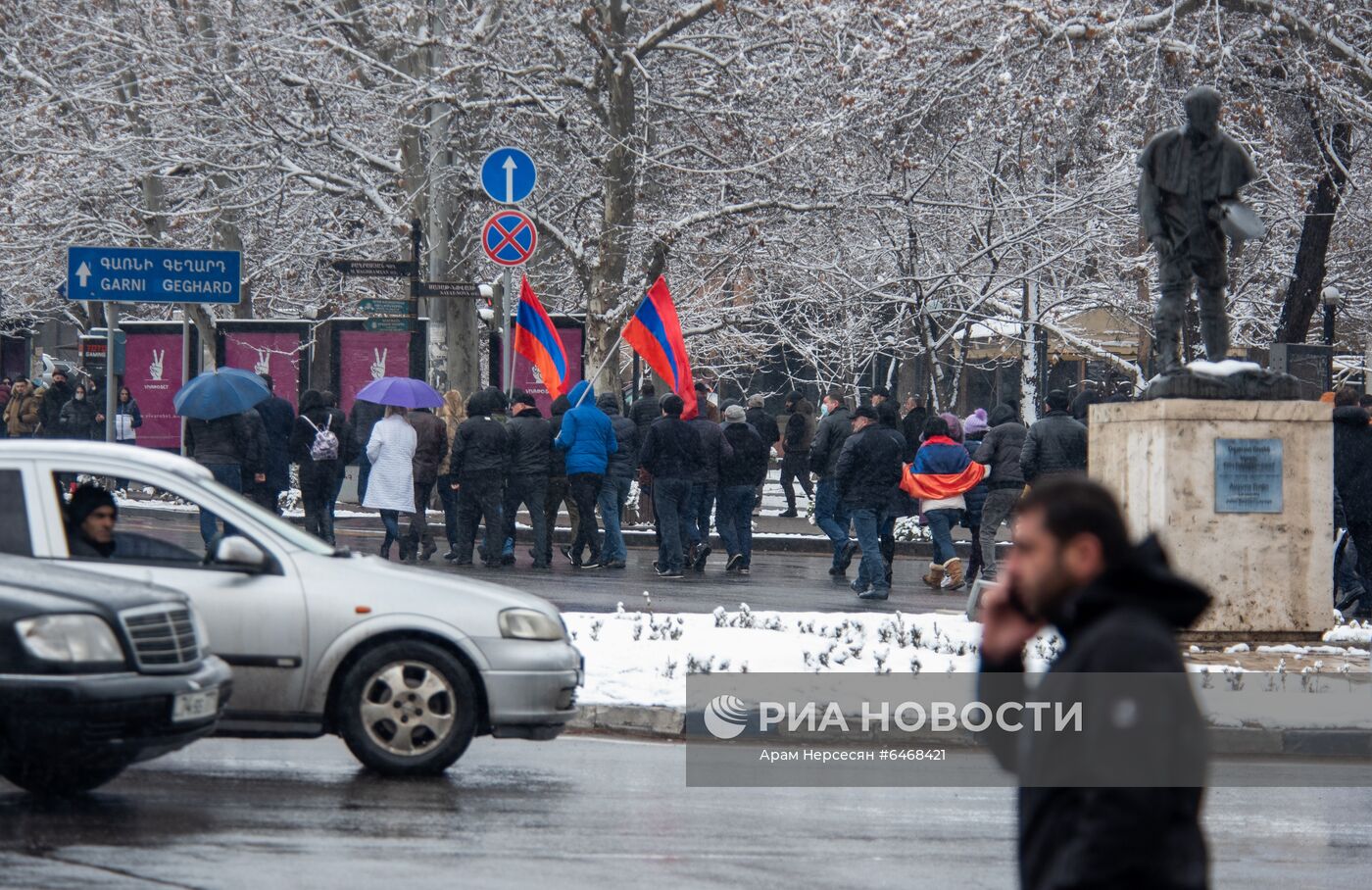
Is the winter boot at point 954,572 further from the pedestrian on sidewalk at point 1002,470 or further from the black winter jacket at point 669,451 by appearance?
the black winter jacket at point 669,451

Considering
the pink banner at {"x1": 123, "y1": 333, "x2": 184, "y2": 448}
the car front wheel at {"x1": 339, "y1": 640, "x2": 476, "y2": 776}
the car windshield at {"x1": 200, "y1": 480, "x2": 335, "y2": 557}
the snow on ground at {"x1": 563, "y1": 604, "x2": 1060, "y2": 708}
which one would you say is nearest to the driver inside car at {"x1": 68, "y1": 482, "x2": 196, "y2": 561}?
the car windshield at {"x1": 200, "y1": 480, "x2": 335, "y2": 557}

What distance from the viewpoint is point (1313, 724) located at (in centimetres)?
1053

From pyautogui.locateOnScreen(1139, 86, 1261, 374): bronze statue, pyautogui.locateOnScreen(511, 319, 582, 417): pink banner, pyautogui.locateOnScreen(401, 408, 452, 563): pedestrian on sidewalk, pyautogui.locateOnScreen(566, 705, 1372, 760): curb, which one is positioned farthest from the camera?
pyautogui.locateOnScreen(511, 319, 582, 417): pink banner

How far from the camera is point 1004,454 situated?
1702 centimetres

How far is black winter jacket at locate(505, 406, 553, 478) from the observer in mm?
19047

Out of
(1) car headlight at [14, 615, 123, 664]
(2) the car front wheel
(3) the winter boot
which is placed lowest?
(2) the car front wheel

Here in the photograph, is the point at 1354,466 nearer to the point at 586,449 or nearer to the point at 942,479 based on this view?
the point at 942,479

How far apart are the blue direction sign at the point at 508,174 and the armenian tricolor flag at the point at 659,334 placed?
12.0 feet

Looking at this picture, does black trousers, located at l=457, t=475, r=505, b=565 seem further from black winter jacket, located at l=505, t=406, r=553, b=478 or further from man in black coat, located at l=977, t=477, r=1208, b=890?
man in black coat, located at l=977, t=477, r=1208, b=890

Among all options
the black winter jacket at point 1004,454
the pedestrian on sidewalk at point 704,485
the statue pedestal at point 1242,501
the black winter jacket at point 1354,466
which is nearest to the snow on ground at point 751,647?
the statue pedestal at point 1242,501

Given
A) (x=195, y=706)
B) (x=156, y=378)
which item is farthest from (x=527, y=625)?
(x=156, y=378)

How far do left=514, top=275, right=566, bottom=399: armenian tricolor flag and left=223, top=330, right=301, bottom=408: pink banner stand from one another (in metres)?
4.81

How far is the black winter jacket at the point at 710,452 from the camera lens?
62.4 feet

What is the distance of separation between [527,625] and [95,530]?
1.90 meters
